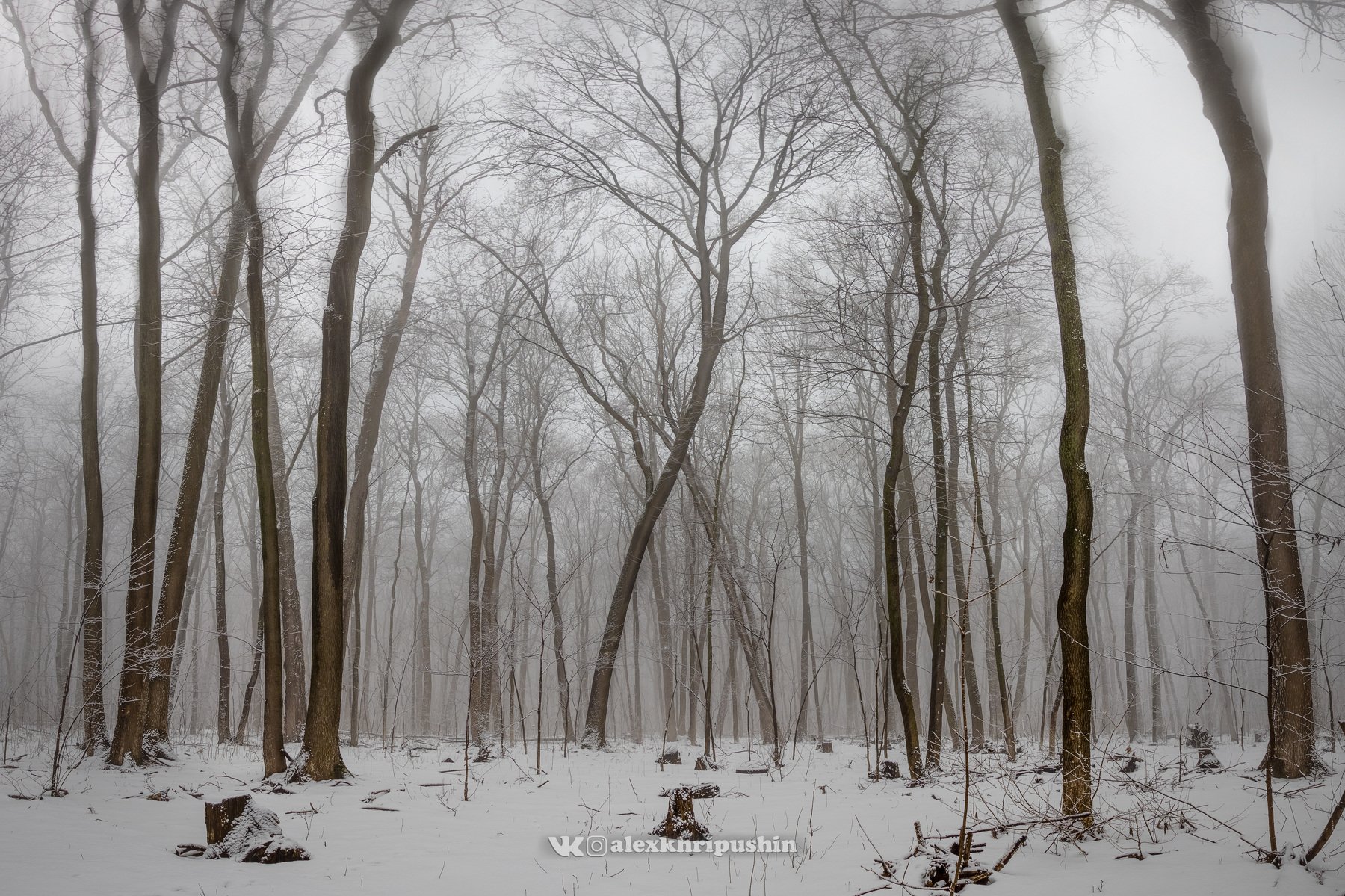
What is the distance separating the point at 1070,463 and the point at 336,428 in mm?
6740

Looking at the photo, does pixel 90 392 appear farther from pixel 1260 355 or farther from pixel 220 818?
pixel 1260 355

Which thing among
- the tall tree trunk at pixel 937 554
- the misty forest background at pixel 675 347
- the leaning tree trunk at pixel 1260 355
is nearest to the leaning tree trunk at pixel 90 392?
the misty forest background at pixel 675 347

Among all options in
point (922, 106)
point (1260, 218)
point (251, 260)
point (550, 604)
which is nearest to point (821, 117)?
point (922, 106)

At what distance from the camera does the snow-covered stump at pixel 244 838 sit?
432 centimetres

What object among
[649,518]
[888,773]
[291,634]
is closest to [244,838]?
[888,773]

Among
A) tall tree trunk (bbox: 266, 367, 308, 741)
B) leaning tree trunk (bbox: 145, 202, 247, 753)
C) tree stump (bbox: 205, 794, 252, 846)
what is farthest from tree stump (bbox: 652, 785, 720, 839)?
tall tree trunk (bbox: 266, 367, 308, 741)

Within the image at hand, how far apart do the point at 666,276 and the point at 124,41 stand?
10.2m

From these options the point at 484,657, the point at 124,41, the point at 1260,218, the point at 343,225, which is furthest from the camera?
the point at 484,657

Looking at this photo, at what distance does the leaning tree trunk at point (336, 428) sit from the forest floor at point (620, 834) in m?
0.65

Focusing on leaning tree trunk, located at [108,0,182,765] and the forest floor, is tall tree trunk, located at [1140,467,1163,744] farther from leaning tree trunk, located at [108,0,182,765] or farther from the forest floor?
leaning tree trunk, located at [108,0,182,765]

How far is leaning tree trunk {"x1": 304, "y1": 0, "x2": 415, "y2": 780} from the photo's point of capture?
7.39m

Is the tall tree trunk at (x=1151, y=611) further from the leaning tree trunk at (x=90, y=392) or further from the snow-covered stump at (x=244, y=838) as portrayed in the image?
the leaning tree trunk at (x=90, y=392)

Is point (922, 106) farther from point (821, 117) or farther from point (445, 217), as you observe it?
point (445, 217)

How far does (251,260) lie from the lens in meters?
7.73
